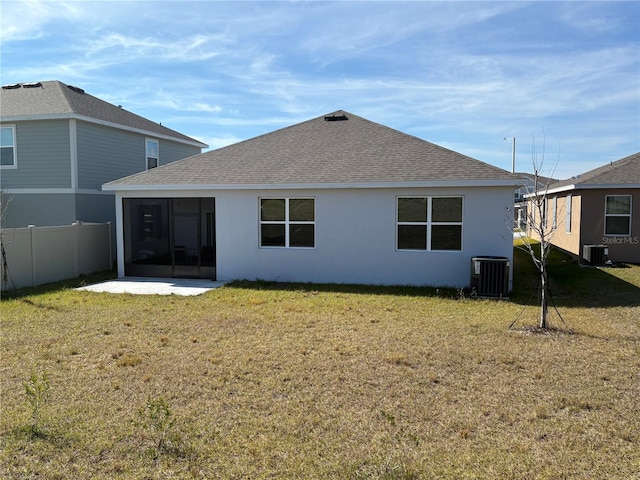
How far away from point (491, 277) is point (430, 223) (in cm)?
205

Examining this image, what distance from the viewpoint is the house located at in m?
11.2

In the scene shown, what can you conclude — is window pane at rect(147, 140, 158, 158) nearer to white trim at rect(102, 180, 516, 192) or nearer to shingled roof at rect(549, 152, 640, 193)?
white trim at rect(102, 180, 516, 192)

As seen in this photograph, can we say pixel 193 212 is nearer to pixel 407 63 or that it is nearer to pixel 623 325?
pixel 407 63

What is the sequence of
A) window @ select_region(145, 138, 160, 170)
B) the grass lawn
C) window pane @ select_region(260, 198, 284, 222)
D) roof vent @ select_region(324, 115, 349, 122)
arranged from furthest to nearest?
window @ select_region(145, 138, 160, 170) → roof vent @ select_region(324, 115, 349, 122) → window pane @ select_region(260, 198, 284, 222) → the grass lawn

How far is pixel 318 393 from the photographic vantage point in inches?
194

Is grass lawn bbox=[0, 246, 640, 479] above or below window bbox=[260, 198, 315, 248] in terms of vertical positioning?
below

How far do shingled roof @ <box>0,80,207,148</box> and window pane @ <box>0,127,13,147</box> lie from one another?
471mm

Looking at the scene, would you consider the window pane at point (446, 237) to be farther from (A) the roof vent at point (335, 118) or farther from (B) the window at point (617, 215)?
(B) the window at point (617, 215)

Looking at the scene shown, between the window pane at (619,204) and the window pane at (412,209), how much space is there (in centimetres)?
879

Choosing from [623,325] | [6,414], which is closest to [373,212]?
[623,325]

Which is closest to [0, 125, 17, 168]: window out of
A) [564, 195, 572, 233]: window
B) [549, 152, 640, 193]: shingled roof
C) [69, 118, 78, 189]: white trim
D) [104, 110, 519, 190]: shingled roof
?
[69, 118, 78, 189]: white trim

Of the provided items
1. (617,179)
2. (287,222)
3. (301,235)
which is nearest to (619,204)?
(617,179)

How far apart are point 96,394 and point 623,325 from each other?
8.49 meters

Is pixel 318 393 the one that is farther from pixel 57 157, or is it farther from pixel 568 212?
pixel 568 212
